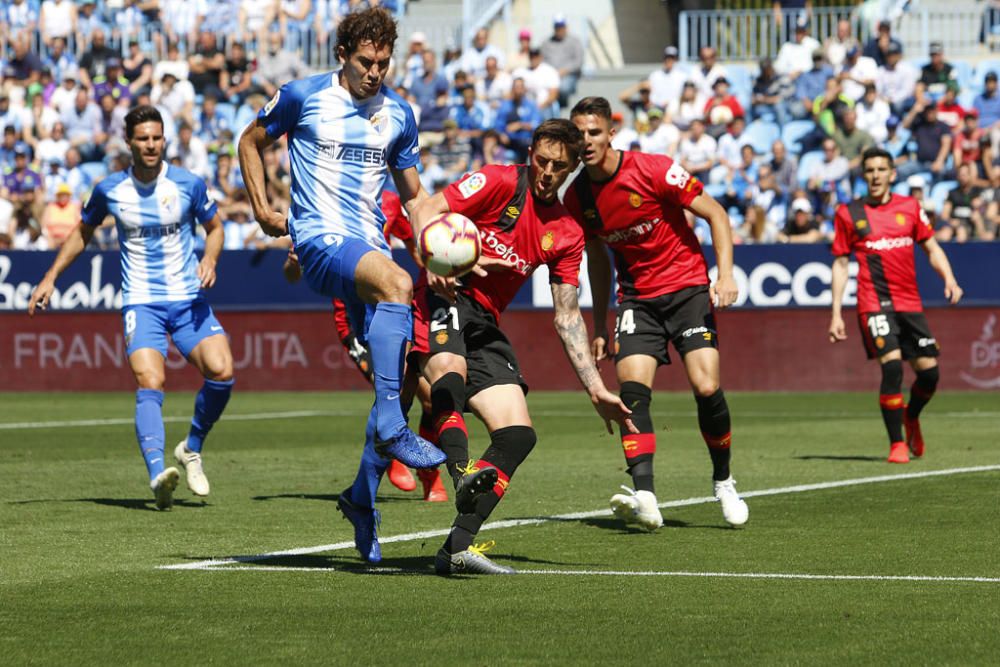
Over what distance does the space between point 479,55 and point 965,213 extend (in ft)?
32.9

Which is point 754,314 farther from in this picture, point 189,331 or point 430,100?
point 189,331

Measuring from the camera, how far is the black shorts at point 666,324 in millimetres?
9703

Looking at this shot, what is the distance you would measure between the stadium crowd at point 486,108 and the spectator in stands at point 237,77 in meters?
0.04

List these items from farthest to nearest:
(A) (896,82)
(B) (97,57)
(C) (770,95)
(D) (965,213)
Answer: (B) (97,57) → (C) (770,95) → (A) (896,82) → (D) (965,213)

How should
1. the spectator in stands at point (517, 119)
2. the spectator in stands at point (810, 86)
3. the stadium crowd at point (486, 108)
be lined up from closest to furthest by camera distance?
the stadium crowd at point (486, 108) < the spectator in stands at point (810, 86) < the spectator in stands at point (517, 119)

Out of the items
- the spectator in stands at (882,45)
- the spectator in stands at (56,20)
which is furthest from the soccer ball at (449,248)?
the spectator in stands at (56,20)

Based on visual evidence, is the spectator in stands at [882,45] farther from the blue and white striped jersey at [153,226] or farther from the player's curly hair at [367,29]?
the player's curly hair at [367,29]

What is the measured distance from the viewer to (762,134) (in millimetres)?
26609

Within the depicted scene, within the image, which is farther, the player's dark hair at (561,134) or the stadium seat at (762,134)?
the stadium seat at (762,134)

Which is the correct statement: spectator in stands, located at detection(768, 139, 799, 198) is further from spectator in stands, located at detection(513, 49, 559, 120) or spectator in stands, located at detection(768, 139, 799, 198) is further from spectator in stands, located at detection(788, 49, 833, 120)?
spectator in stands, located at detection(513, 49, 559, 120)

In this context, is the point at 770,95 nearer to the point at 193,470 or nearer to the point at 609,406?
the point at 193,470

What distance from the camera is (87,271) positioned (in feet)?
81.9

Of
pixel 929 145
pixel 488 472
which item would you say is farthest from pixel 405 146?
pixel 929 145

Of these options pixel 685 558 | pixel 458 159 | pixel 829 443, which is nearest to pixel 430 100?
pixel 458 159
